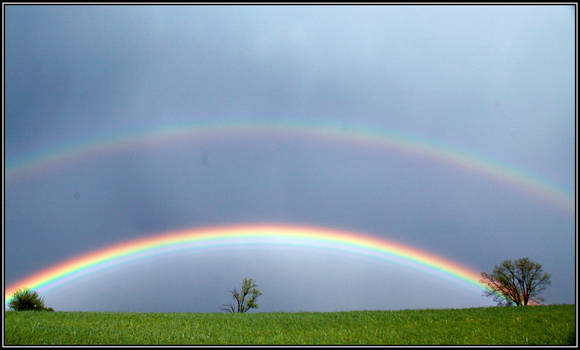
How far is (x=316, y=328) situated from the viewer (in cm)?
2064

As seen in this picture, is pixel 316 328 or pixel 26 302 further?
pixel 26 302

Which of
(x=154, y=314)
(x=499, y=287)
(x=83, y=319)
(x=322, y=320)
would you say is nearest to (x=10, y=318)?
(x=83, y=319)

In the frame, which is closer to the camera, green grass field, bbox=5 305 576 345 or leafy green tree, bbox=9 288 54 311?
green grass field, bbox=5 305 576 345

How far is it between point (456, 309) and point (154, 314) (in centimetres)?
1934

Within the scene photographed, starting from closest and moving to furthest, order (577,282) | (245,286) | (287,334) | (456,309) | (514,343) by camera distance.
Result: 1. (577,282)
2. (514,343)
3. (287,334)
4. (456,309)
5. (245,286)

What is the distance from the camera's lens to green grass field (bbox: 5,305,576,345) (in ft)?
54.7

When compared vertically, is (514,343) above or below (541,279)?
below

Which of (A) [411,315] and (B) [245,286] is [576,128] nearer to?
(A) [411,315]

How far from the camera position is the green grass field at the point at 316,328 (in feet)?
54.7

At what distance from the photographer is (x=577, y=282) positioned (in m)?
12.7

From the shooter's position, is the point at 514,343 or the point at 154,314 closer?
→ the point at 514,343

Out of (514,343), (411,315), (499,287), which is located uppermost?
(499,287)

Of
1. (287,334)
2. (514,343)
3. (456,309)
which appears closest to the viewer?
(514,343)

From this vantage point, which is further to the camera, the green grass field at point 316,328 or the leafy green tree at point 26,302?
the leafy green tree at point 26,302
